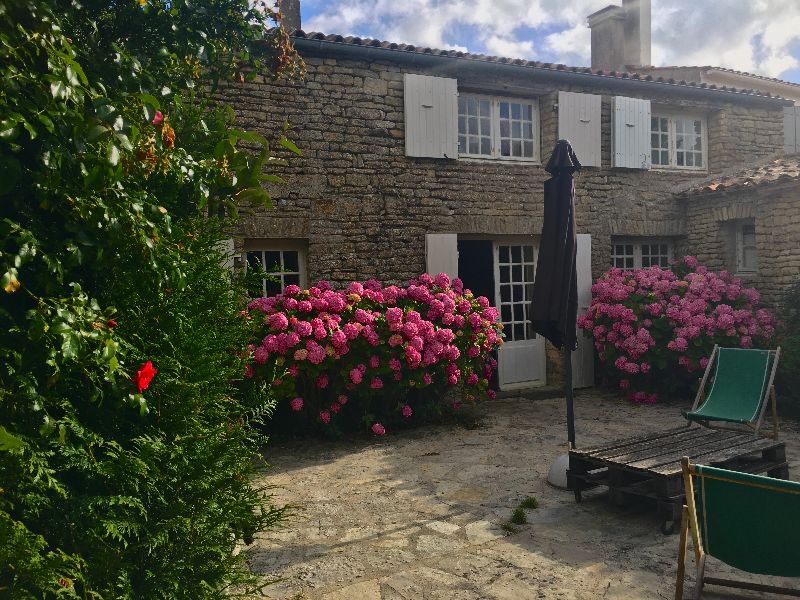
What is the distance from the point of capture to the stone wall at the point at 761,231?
778cm

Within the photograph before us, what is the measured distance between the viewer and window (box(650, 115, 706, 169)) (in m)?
9.59

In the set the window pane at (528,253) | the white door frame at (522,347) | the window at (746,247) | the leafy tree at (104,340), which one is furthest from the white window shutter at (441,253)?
the leafy tree at (104,340)


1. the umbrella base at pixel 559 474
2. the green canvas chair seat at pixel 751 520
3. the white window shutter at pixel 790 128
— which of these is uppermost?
the white window shutter at pixel 790 128

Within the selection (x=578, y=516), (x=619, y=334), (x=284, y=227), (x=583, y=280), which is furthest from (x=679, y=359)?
(x=284, y=227)

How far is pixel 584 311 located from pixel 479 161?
8.19 feet

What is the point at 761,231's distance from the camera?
8133mm

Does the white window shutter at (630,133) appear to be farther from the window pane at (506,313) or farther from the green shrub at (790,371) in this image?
the green shrub at (790,371)

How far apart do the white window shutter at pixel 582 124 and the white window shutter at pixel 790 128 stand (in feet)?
11.9

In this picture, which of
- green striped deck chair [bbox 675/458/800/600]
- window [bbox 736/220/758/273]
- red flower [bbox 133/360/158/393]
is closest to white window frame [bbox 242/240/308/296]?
red flower [bbox 133/360/158/393]

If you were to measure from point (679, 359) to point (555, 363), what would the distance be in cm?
169

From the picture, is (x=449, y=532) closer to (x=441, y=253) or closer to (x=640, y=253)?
(x=441, y=253)

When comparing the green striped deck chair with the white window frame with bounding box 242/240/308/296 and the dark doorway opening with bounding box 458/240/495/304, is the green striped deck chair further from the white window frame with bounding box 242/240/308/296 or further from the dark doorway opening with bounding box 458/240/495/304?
the dark doorway opening with bounding box 458/240/495/304

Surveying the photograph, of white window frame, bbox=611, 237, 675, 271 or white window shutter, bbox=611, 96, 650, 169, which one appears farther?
white window frame, bbox=611, 237, 675, 271

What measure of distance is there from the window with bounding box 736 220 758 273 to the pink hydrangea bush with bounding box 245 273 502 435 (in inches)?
161
